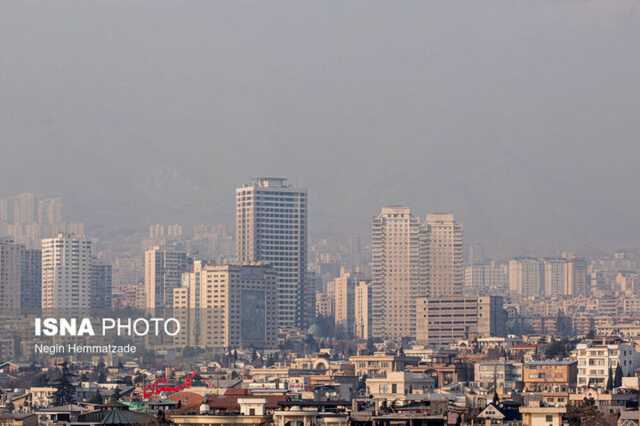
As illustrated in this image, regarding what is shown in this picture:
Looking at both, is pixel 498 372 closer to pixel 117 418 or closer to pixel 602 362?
pixel 602 362

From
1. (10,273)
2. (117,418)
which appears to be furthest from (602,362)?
(10,273)

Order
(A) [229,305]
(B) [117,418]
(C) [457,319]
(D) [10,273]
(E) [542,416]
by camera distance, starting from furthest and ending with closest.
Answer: (D) [10,273], (A) [229,305], (C) [457,319], (E) [542,416], (B) [117,418]

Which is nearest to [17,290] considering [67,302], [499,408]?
[67,302]

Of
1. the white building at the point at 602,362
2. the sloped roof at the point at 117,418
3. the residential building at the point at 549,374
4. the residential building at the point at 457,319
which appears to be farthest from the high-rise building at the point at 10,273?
the sloped roof at the point at 117,418

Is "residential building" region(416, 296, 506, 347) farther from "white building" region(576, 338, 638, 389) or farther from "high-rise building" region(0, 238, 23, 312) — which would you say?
"white building" region(576, 338, 638, 389)

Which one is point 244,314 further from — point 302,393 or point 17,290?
point 302,393

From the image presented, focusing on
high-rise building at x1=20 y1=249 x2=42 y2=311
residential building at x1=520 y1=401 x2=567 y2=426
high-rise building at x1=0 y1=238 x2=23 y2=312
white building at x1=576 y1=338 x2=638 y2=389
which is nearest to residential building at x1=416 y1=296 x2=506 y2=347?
high-rise building at x1=20 y1=249 x2=42 y2=311
